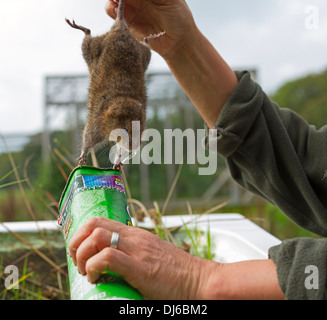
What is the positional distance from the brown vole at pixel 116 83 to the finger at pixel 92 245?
215mm

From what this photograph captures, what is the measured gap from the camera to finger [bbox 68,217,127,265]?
0.63 metres

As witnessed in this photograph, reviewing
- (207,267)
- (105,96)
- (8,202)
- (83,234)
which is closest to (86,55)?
(105,96)

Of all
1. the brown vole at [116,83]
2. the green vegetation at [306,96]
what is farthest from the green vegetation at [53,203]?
the brown vole at [116,83]

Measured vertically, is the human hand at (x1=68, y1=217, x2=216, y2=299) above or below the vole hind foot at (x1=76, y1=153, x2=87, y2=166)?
below

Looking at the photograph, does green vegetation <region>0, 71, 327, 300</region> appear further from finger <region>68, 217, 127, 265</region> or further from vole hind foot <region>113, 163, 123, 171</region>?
finger <region>68, 217, 127, 265</region>

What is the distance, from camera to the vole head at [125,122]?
2.55ft

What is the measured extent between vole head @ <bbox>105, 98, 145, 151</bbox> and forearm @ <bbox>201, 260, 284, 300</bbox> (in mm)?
306

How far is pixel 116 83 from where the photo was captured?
2.56 ft

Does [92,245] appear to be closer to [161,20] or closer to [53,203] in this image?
[161,20]

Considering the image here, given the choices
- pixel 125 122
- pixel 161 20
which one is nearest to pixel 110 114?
pixel 125 122

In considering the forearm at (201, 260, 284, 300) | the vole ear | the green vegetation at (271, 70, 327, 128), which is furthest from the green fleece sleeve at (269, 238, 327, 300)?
the green vegetation at (271, 70, 327, 128)

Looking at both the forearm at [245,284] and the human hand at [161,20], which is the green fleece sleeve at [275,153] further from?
the forearm at [245,284]

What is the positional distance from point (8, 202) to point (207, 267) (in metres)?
1.83
